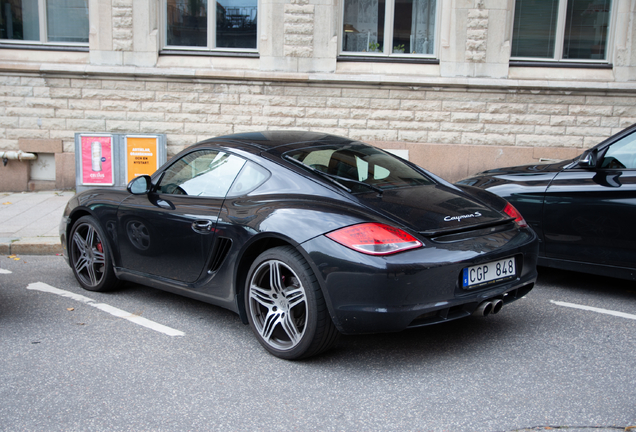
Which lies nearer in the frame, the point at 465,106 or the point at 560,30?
the point at 465,106

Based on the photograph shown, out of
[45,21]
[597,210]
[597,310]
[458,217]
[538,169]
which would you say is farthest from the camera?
[45,21]

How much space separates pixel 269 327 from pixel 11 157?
9.25 meters

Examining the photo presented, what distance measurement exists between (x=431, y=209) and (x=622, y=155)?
2.23 m

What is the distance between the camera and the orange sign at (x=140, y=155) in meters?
10.8

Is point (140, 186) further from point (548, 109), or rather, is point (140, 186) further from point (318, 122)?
point (548, 109)

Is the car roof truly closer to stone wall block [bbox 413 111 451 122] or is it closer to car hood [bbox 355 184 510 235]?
car hood [bbox 355 184 510 235]

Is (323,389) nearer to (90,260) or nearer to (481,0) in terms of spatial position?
(90,260)

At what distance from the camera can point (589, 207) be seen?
15.6 ft

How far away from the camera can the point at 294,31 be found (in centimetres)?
1078

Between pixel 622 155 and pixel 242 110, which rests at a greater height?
pixel 242 110

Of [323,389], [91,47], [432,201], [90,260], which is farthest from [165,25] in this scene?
[323,389]

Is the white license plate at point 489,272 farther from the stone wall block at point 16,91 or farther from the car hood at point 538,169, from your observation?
the stone wall block at point 16,91

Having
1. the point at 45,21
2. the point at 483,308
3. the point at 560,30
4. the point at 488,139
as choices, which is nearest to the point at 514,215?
the point at 483,308

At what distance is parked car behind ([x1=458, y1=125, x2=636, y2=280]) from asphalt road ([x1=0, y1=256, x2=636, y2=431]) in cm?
42
